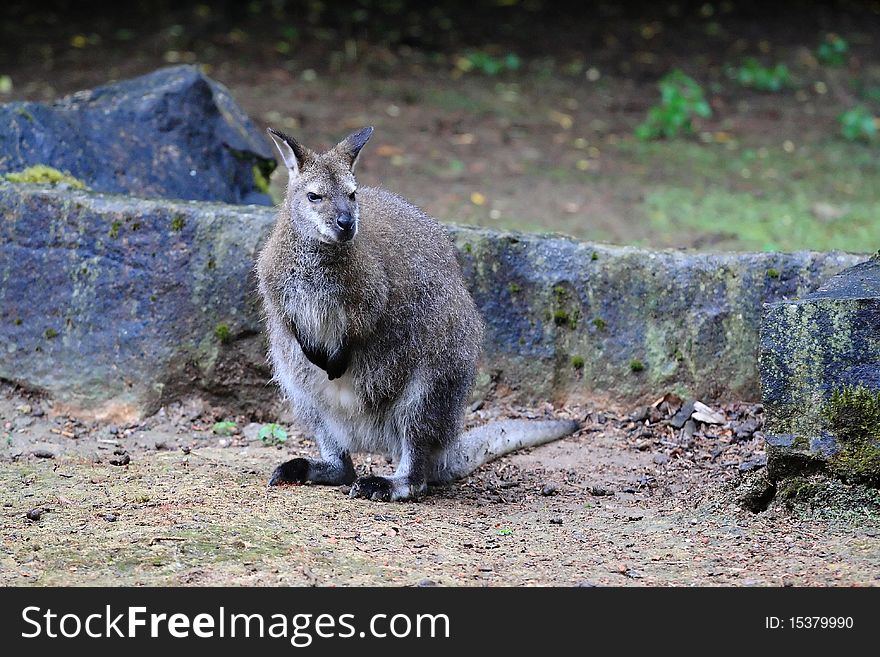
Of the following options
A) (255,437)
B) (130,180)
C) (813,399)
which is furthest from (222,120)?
(813,399)

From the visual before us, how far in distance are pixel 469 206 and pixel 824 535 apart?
21.3 ft

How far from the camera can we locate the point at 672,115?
13.0 m

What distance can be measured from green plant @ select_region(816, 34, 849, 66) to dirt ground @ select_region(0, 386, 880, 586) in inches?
368

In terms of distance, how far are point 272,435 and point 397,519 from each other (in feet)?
5.67

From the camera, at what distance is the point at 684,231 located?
10.5 m

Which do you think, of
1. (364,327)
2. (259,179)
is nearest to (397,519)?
(364,327)

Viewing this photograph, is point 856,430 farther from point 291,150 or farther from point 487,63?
point 487,63

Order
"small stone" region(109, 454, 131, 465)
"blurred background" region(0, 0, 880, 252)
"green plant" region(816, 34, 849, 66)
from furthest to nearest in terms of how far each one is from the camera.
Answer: "green plant" region(816, 34, 849, 66)
"blurred background" region(0, 0, 880, 252)
"small stone" region(109, 454, 131, 465)

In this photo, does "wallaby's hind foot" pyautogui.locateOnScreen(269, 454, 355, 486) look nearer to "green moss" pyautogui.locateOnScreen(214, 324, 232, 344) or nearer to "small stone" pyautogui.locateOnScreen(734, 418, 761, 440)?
"green moss" pyautogui.locateOnScreen(214, 324, 232, 344)

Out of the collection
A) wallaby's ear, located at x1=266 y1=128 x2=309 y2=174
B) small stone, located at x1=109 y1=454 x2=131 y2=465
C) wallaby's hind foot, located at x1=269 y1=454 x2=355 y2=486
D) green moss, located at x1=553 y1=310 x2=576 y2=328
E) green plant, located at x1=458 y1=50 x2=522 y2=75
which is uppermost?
green plant, located at x1=458 y1=50 x2=522 y2=75

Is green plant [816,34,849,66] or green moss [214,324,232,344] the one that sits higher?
green plant [816,34,849,66]

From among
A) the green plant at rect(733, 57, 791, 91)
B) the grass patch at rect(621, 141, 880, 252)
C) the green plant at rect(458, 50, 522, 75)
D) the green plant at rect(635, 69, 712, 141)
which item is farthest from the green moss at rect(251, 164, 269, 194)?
the green plant at rect(733, 57, 791, 91)

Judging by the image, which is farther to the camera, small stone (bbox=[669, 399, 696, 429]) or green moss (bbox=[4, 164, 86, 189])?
green moss (bbox=[4, 164, 86, 189])

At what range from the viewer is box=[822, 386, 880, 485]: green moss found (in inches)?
187
